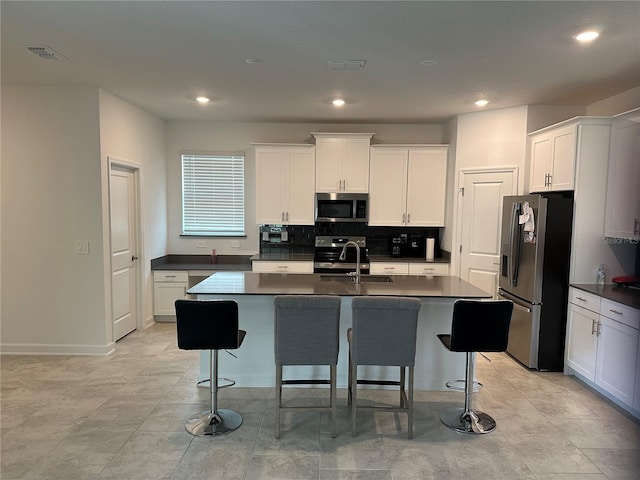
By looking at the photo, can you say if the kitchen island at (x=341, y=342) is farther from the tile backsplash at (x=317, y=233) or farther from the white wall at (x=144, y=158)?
the tile backsplash at (x=317, y=233)

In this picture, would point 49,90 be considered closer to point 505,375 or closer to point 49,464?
point 49,464

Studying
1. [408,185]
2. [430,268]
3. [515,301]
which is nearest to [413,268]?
[430,268]

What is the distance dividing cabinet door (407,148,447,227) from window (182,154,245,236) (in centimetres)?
246

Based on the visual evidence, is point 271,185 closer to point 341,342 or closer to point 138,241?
point 138,241

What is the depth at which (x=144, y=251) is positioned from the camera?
507 centimetres

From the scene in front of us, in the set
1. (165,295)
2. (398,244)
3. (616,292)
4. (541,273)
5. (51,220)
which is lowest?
(165,295)

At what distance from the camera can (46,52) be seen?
10.2 feet

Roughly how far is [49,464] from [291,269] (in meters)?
3.27

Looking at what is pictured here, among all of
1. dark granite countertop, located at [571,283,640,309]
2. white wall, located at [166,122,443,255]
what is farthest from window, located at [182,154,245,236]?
dark granite countertop, located at [571,283,640,309]

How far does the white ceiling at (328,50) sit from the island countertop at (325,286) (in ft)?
6.09

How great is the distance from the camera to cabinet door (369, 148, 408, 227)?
5422 millimetres

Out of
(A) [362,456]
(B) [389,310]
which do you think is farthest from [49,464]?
(B) [389,310]

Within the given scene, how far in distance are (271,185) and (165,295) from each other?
2083 mm

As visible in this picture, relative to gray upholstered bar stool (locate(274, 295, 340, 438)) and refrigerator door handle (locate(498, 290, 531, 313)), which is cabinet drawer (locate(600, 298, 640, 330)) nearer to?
refrigerator door handle (locate(498, 290, 531, 313))
